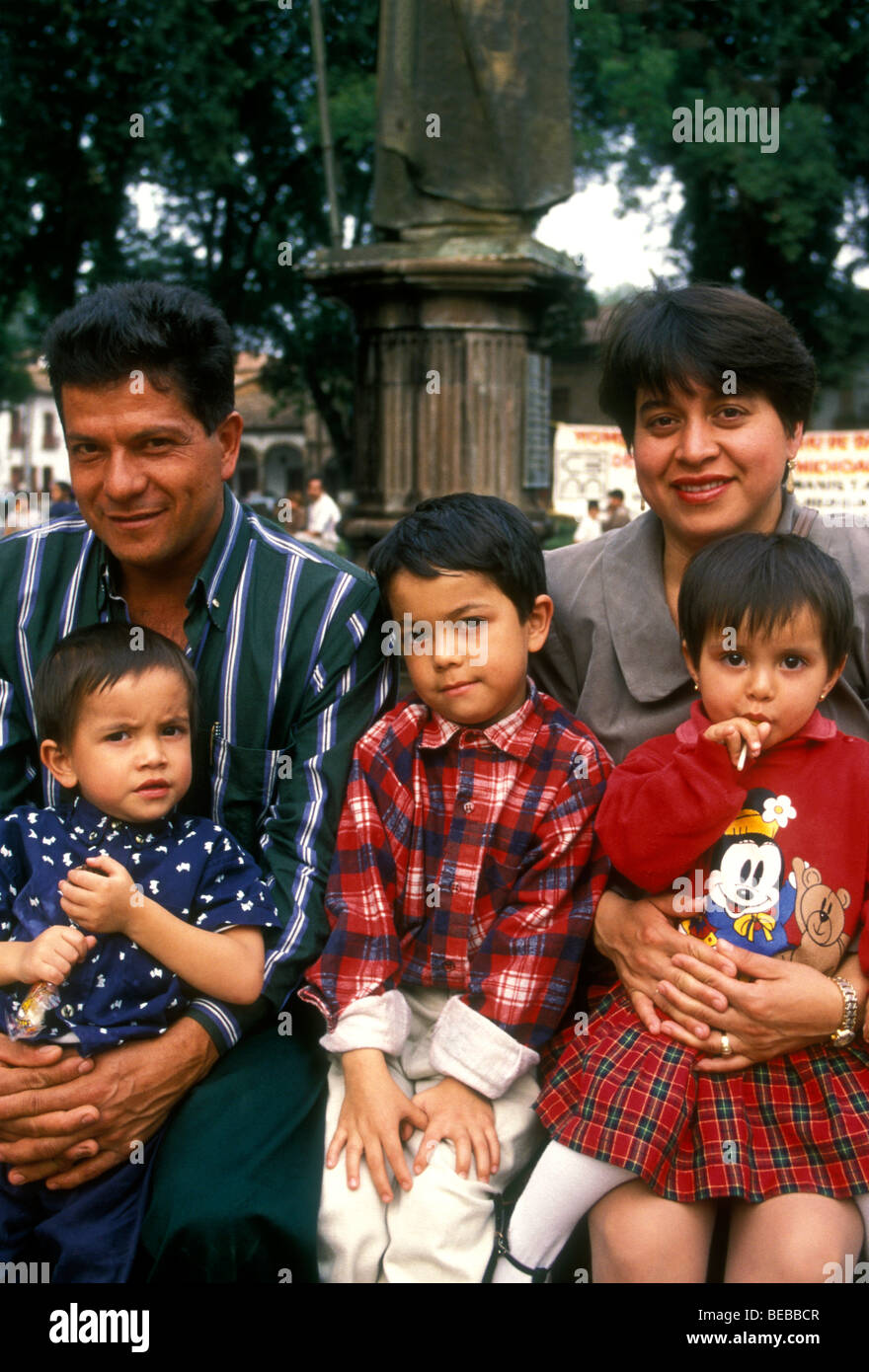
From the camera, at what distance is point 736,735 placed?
243cm

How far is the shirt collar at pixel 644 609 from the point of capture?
121 inches

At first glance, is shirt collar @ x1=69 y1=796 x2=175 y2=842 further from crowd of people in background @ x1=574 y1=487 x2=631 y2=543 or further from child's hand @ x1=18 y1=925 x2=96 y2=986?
crowd of people in background @ x1=574 y1=487 x2=631 y2=543

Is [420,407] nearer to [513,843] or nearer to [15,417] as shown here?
[513,843]

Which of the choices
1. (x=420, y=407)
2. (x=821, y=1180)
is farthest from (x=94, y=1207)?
(x=420, y=407)

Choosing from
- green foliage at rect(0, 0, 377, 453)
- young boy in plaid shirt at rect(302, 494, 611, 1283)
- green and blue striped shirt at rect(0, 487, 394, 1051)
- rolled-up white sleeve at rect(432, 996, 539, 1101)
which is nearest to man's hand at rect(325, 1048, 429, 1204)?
young boy in plaid shirt at rect(302, 494, 611, 1283)

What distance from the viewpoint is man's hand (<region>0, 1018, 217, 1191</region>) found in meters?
2.57

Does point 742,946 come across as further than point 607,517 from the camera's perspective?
No

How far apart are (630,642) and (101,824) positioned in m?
1.24

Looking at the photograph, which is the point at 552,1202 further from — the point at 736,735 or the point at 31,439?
the point at 31,439

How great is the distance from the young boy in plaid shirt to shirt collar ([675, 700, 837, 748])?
260 mm

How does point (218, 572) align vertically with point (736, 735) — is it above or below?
above

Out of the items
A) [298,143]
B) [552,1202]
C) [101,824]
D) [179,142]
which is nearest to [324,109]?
[101,824]

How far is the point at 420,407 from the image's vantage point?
5.81 metres
